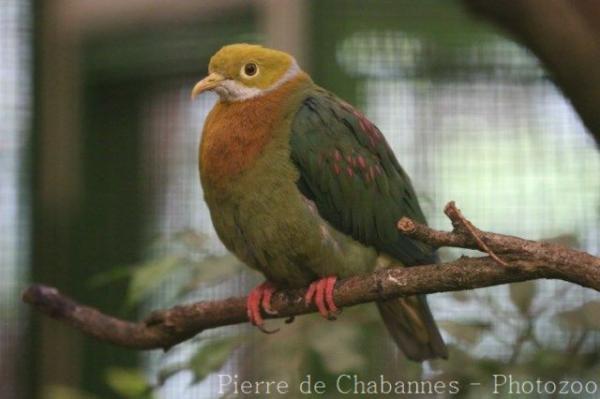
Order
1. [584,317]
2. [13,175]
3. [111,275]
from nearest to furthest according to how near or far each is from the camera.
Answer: [584,317]
[111,275]
[13,175]

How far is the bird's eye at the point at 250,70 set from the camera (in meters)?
1.87

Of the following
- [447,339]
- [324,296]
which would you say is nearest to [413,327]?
[447,339]

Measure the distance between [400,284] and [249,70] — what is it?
2.05 feet

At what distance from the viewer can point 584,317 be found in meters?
1.75

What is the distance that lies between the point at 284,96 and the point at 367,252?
13.6 inches

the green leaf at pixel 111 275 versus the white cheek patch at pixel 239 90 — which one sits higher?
the white cheek patch at pixel 239 90

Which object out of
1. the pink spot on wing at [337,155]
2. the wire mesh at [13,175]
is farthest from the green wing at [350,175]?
the wire mesh at [13,175]

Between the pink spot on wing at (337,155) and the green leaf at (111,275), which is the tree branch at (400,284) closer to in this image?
the green leaf at (111,275)

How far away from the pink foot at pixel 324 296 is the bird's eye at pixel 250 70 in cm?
42

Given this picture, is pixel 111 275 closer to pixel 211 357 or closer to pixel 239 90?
pixel 211 357

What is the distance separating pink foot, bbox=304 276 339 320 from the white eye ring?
42cm

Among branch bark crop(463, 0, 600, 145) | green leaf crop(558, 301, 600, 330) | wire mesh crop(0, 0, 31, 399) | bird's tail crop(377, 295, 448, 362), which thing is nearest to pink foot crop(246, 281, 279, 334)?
bird's tail crop(377, 295, 448, 362)

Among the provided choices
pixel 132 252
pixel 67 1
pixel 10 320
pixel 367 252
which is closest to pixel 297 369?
pixel 367 252

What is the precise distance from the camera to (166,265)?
1900 mm
